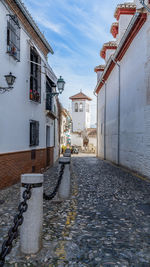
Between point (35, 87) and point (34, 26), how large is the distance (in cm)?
250

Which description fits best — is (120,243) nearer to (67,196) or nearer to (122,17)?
(67,196)

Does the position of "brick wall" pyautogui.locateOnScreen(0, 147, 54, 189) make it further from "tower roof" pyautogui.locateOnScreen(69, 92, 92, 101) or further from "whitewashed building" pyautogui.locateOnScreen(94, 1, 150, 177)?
"tower roof" pyautogui.locateOnScreen(69, 92, 92, 101)

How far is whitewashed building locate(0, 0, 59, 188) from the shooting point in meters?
7.48

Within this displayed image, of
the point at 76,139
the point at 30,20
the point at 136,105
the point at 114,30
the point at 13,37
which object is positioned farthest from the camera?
the point at 76,139

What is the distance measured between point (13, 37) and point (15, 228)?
7.16m

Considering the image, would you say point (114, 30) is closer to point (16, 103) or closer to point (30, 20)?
point (30, 20)

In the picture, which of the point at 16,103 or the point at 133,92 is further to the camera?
the point at 133,92

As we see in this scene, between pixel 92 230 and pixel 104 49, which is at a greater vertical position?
pixel 104 49

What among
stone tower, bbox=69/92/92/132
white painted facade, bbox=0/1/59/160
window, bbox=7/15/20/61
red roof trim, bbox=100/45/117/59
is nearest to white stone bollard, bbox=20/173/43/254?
white painted facade, bbox=0/1/59/160

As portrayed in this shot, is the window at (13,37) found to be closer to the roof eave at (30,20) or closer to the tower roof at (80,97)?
the roof eave at (30,20)

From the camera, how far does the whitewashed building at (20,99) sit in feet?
24.5

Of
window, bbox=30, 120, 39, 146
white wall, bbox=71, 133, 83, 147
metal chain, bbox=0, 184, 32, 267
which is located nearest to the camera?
metal chain, bbox=0, 184, 32, 267

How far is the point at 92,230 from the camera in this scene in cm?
396

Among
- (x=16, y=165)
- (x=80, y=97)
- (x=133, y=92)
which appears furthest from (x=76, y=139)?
(x=16, y=165)
